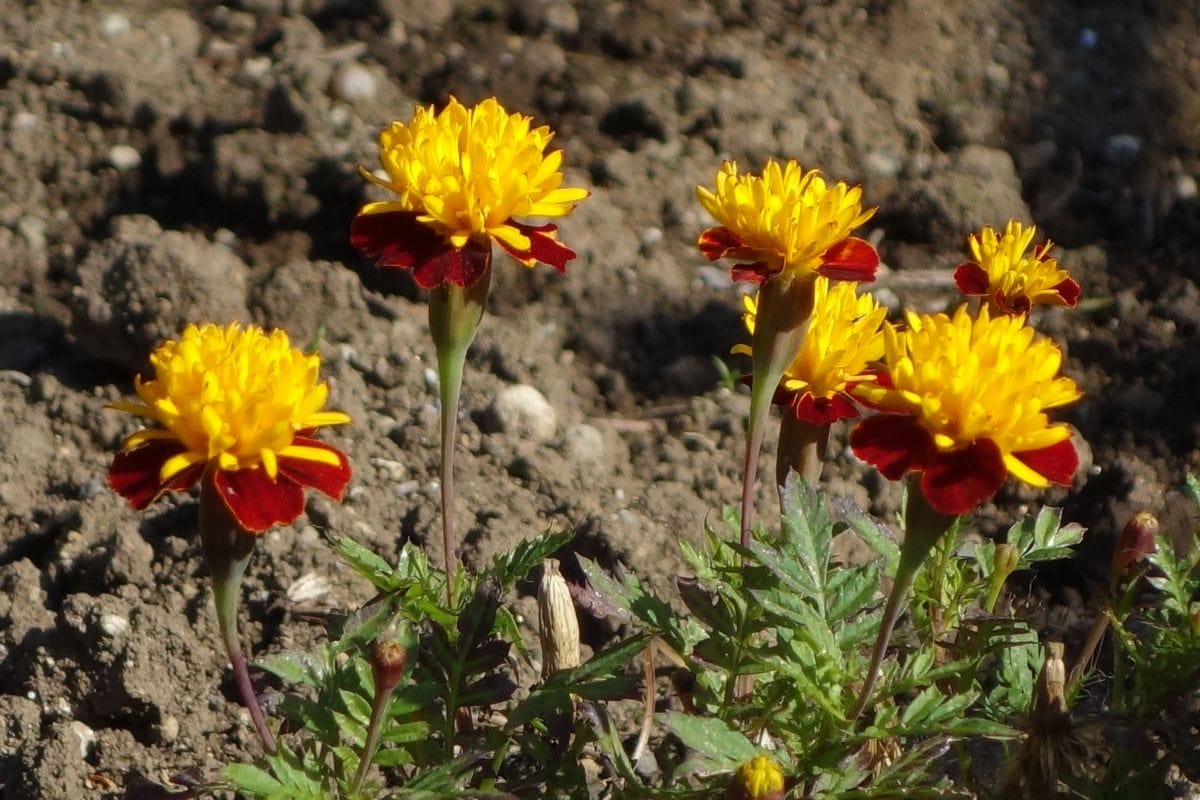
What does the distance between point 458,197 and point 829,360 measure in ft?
1.86

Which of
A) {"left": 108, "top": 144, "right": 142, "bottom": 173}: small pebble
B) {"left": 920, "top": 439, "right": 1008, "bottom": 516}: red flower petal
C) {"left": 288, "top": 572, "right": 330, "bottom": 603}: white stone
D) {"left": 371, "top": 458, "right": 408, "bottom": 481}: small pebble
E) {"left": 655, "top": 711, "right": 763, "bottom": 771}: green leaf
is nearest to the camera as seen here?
{"left": 920, "top": 439, "right": 1008, "bottom": 516}: red flower petal

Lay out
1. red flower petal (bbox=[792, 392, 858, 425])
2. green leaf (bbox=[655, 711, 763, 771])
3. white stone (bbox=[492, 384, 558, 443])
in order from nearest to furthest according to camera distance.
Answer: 1. green leaf (bbox=[655, 711, 763, 771])
2. red flower petal (bbox=[792, 392, 858, 425])
3. white stone (bbox=[492, 384, 558, 443])

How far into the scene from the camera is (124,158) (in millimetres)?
3699

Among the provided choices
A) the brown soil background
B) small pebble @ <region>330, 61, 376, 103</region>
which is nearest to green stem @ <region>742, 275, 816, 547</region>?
the brown soil background

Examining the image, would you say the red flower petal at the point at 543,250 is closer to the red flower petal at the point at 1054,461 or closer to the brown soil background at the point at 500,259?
the red flower petal at the point at 1054,461

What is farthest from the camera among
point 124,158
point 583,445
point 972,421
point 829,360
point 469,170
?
point 124,158

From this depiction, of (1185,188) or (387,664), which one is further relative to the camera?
(1185,188)

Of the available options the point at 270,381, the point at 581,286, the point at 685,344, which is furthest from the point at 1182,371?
the point at 270,381

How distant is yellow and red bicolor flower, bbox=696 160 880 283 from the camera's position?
5.98 feet

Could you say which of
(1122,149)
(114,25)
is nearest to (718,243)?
(1122,149)

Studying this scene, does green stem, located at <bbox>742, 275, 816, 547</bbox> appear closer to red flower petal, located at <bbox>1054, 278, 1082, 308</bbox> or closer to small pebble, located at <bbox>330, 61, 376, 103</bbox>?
red flower petal, located at <bbox>1054, 278, 1082, 308</bbox>

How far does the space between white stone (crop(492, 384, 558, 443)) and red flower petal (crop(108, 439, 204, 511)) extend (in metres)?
1.39

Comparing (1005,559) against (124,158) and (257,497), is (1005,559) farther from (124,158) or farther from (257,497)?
(124,158)

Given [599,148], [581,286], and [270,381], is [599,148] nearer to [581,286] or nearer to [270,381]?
[581,286]
